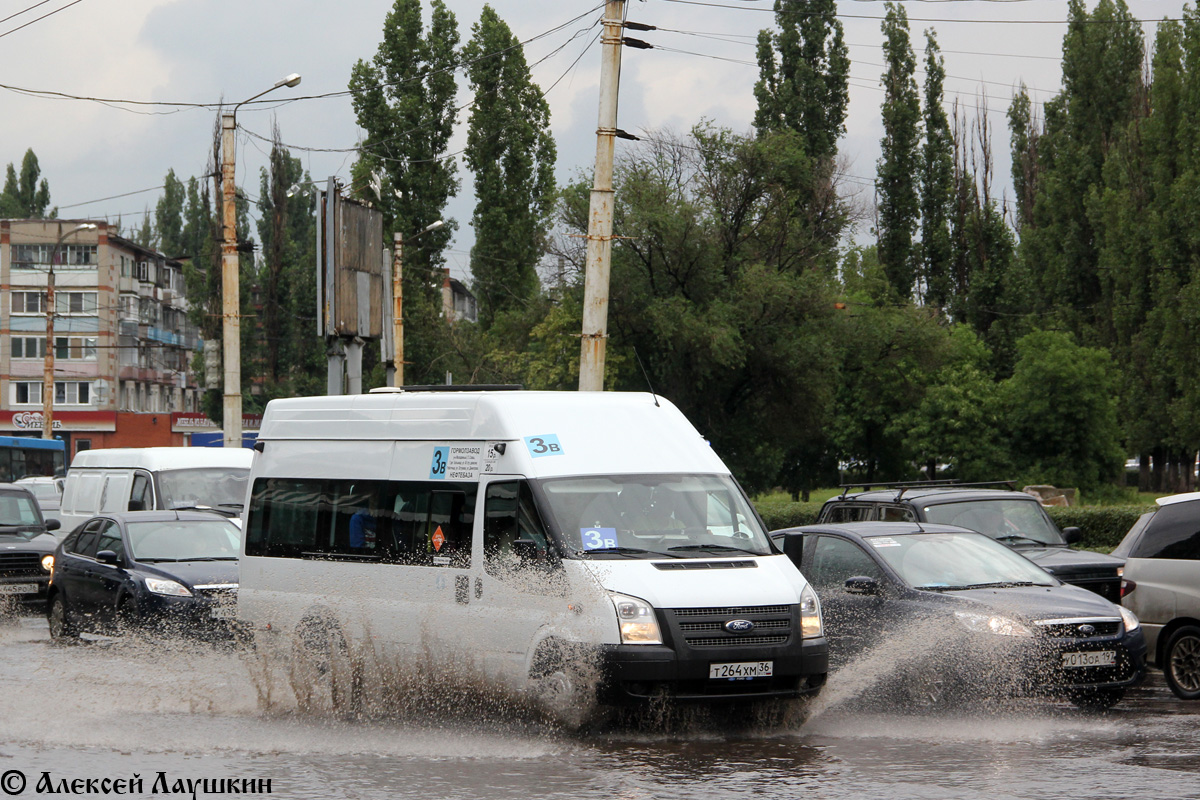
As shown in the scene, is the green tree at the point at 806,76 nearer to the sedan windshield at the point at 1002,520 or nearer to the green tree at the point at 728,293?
the green tree at the point at 728,293

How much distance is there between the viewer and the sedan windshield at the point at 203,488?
20.8 meters

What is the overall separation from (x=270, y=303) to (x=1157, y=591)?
63.3 meters

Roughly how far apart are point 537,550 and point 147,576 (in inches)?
267

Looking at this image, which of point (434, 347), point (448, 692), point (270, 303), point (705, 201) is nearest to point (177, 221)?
point (270, 303)

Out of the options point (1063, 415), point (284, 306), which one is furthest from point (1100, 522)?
point (284, 306)

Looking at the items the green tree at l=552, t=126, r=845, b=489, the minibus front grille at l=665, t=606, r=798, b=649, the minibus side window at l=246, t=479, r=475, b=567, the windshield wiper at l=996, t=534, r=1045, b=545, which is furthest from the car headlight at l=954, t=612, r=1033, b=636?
the green tree at l=552, t=126, r=845, b=489

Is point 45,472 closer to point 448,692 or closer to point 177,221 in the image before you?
point 448,692

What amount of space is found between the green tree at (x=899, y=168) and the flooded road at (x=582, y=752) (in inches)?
2170

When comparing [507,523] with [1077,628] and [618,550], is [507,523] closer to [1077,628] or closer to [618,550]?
[618,550]

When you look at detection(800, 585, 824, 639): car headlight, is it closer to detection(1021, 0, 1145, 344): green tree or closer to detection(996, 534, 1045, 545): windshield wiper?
detection(996, 534, 1045, 545): windshield wiper

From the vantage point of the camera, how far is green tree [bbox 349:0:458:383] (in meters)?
57.3

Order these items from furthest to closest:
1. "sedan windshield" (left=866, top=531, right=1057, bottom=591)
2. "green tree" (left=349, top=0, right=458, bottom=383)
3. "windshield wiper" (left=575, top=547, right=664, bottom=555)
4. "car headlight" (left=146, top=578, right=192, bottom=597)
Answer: "green tree" (left=349, top=0, right=458, bottom=383) → "car headlight" (left=146, top=578, right=192, bottom=597) → "sedan windshield" (left=866, top=531, right=1057, bottom=591) → "windshield wiper" (left=575, top=547, right=664, bottom=555)

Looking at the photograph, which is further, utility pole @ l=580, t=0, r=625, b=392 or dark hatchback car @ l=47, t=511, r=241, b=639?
utility pole @ l=580, t=0, r=625, b=392

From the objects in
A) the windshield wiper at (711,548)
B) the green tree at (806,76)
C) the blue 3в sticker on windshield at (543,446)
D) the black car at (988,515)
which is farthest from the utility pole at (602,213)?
the green tree at (806,76)
